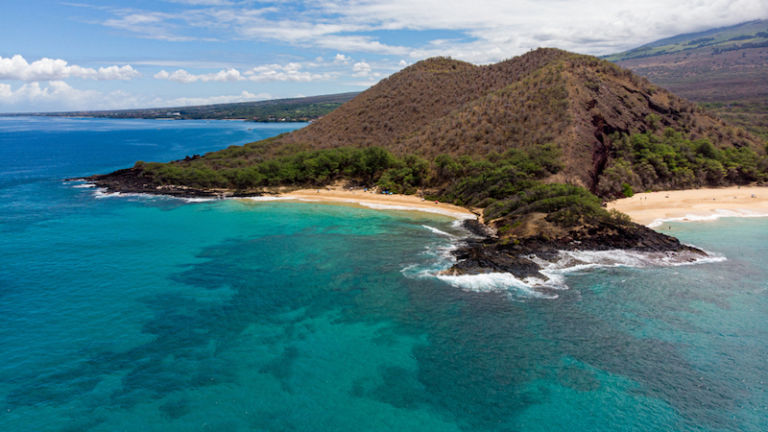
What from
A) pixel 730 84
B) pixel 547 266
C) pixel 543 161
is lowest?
pixel 547 266

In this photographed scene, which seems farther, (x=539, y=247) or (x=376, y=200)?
(x=376, y=200)

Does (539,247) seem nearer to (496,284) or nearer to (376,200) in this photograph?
(496,284)

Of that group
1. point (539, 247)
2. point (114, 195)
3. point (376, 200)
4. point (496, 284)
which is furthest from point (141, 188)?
point (539, 247)

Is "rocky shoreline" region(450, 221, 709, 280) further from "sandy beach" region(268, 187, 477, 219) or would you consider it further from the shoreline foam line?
"sandy beach" region(268, 187, 477, 219)

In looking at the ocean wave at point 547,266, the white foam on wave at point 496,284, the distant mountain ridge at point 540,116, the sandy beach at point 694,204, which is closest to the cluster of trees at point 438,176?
the distant mountain ridge at point 540,116

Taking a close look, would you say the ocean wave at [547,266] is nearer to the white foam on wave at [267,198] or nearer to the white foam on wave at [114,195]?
the white foam on wave at [267,198]

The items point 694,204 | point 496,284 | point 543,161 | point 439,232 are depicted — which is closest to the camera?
point 496,284
